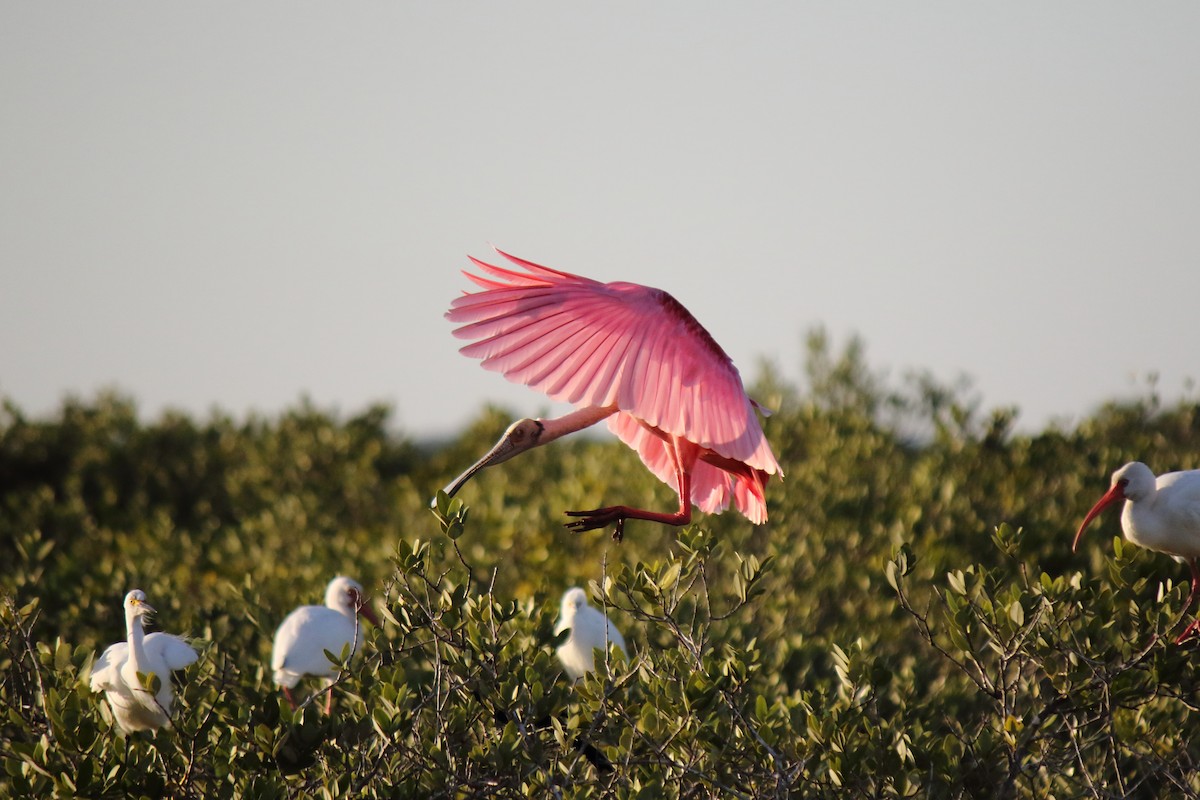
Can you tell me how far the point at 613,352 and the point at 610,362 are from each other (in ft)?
0.11

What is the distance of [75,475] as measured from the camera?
44.1 ft

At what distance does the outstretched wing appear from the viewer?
15.1ft

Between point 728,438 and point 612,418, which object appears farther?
point 612,418

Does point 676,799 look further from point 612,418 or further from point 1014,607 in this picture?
point 612,418

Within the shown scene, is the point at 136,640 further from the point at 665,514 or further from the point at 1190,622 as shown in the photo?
the point at 1190,622

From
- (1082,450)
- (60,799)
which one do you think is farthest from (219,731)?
(1082,450)

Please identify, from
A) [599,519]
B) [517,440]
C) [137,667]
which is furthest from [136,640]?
[599,519]

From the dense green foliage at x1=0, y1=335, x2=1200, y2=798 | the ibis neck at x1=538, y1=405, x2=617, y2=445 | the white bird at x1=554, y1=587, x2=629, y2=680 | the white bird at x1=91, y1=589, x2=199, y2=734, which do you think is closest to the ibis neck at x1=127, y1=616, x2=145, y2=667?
the white bird at x1=91, y1=589, x2=199, y2=734

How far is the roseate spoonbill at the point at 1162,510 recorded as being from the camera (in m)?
4.05

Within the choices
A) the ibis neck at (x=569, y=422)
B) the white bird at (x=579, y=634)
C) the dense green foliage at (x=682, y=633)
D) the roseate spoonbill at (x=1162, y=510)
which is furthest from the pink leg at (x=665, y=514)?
the white bird at (x=579, y=634)

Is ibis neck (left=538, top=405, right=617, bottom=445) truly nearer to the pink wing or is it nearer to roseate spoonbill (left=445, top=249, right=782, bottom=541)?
roseate spoonbill (left=445, top=249, right=782, bottom=541)

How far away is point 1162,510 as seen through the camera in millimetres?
4109

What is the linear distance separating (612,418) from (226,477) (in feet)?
32.8

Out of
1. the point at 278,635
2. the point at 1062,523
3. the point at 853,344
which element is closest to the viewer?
the point at 278,635
